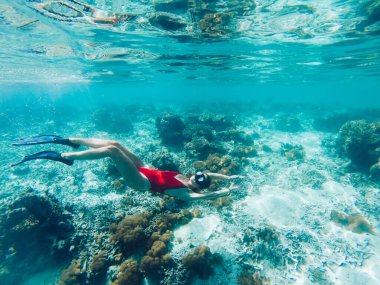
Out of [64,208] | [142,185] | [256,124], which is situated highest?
[142,185]

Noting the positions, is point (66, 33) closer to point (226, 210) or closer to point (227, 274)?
point (226, 210)

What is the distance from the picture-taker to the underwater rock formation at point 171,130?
14688mm

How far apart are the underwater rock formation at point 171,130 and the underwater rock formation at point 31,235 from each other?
28.4ft

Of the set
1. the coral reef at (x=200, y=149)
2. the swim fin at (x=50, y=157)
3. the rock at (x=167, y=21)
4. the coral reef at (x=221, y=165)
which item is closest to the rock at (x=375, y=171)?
the coral reef at (x=221, y=165)

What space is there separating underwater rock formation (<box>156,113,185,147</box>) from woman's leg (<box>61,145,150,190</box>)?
30.7 feet

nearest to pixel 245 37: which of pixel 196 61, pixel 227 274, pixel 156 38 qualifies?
pixel 156 38

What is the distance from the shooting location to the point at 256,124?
23516mm

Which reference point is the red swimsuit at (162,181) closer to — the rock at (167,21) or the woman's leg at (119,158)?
the woman's leg at (119,158)

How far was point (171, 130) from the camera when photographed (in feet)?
49.6

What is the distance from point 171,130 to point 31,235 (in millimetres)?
10038

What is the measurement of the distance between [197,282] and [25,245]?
20.7 feet

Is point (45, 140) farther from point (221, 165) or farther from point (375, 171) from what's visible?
point (375, 171)

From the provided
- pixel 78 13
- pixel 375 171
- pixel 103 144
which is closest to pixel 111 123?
pixel 78 13

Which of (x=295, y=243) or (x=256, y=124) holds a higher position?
(x=295, y=243)
